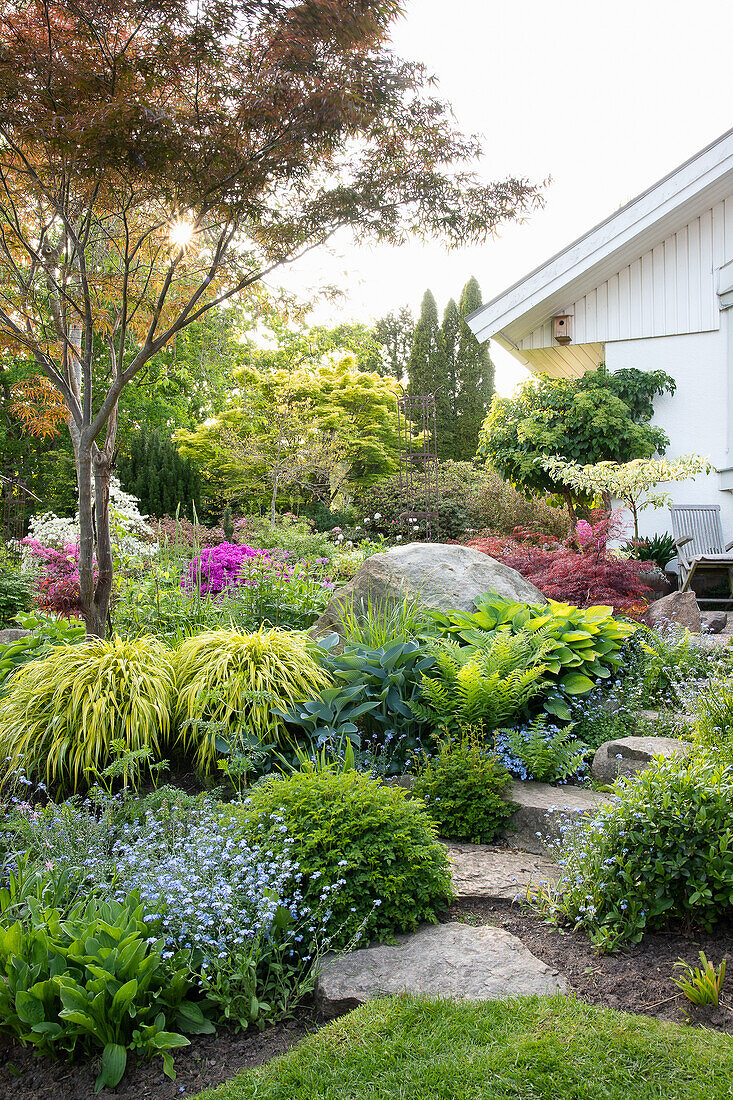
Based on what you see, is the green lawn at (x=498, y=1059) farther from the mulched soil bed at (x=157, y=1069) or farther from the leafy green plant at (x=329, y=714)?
the leafy green plant at (x=329, y=714)

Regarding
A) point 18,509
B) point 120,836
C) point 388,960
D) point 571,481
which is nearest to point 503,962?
point 388,960

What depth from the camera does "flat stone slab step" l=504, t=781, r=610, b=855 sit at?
3.24 meters

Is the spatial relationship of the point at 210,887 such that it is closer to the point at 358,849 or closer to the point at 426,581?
the point at 358,849

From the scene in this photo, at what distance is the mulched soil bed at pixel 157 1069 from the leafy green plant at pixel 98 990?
1.5 inches

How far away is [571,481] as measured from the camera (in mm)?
9633

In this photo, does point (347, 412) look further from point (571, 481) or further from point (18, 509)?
point (571, 481)

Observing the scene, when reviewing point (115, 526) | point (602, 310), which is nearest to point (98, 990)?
point (115, 526)

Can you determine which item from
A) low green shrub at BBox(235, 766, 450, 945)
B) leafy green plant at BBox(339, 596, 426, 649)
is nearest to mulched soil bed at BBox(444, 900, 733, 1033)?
low green shrub at BBox(235, 766, 450, 945)

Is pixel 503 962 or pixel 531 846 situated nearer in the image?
pixel 503 962

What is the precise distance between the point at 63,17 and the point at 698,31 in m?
4.27

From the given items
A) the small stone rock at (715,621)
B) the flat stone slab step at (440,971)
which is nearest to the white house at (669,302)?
the small stone rock at (715,621)

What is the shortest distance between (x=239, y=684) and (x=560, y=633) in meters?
1.97

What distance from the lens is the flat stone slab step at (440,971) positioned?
2.15 m

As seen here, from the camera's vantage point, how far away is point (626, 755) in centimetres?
354
